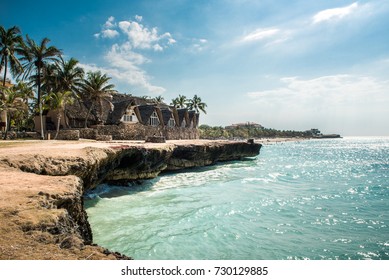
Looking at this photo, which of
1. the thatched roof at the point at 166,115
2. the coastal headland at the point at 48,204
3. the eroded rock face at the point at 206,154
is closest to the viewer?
the coastal headland at the point at 48,204

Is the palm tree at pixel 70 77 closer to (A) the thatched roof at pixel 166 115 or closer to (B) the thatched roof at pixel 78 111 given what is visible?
(B) the thatched roof at pixel 78 111

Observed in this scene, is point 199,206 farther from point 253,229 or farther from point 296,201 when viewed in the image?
point 296,201

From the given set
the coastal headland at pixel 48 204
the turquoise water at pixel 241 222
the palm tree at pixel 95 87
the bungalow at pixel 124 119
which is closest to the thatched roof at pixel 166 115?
the bungalow at pixel 124 119

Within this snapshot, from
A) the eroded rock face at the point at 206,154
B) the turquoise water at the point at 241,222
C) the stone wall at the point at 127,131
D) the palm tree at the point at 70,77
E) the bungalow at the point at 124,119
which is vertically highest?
the palm tree at the point at 70,77

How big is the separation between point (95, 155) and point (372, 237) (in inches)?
498

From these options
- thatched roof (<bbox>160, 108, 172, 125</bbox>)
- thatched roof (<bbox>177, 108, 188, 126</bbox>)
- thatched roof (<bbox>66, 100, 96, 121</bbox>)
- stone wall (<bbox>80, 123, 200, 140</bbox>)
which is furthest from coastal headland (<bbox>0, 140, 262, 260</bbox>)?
thatched roof (<bbox>177, 108, 188, 126</bbox>)

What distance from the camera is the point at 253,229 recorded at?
10.2 metres

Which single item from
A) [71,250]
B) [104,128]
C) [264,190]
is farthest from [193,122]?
[71,250]

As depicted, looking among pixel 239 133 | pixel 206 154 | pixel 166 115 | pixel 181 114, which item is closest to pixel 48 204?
pixel 206 154

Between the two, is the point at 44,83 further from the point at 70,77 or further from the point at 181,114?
the point at 181,114

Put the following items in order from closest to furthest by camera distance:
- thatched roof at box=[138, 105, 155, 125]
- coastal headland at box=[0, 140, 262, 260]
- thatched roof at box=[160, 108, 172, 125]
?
coastal headland at box=[0, 140, 262, 260], thatched roof at box=[138, 105, 155, 125], thatched roof at box=[160, 108, 172, 125]

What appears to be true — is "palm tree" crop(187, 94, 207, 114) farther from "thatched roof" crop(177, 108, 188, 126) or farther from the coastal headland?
the coastal headland

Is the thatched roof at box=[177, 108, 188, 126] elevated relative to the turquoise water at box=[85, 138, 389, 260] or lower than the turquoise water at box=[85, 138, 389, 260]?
elevated

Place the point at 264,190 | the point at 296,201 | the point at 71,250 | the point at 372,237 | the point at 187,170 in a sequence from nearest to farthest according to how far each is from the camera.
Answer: the point at 71,250 → the point at 372,237 → the point at 296,201 → the point at 264,190 → the point at 187,170
